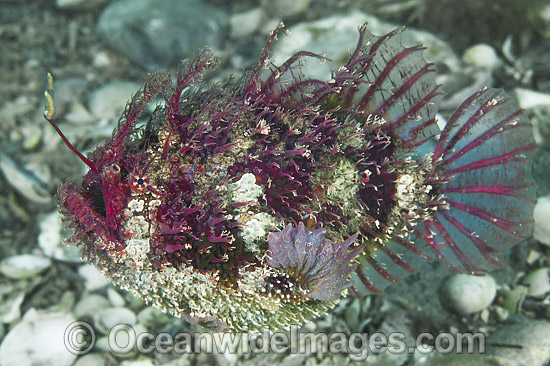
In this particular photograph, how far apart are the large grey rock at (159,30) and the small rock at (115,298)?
3.10 metres

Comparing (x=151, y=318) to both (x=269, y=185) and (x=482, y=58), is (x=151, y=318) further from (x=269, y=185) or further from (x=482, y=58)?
(x=482, y=58)

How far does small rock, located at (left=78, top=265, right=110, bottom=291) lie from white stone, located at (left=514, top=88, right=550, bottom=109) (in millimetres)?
4858

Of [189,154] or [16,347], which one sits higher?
[189,154]

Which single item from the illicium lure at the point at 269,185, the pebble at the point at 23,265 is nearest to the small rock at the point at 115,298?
the pebble at the point at 23,265

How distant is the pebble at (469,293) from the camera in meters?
3.30

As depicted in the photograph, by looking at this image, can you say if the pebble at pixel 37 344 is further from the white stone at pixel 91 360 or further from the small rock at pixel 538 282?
the small rock at pixel 538 282

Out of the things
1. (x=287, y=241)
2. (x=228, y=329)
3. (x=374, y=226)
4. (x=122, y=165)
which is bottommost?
(x=228, y=329)

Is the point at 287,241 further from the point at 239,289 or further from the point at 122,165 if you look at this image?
the point at 122,165

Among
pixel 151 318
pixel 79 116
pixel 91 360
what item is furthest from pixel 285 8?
pixel 91 360

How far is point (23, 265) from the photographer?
387 centimetres

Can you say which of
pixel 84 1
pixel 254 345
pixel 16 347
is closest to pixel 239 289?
pixel 254 345

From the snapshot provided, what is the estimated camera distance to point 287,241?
216 centimetres

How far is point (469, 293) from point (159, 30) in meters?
4.96

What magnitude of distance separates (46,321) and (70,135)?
231cm
